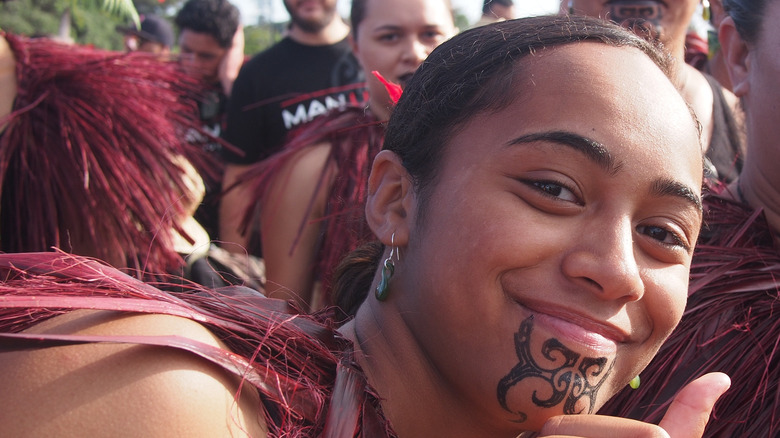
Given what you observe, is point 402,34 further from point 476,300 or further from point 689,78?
point 476,300

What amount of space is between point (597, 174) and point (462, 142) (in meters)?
0.29

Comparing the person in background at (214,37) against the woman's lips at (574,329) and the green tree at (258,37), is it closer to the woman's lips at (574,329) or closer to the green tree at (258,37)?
the woman's lips at (574,329)

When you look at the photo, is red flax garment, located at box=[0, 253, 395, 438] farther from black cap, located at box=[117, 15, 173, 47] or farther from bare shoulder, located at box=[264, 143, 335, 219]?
black cap, located at box=[117, 15, 173, 47]

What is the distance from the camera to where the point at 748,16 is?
2.32m

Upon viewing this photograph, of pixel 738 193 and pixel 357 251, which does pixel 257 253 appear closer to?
pixel 357 251

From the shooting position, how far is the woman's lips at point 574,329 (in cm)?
146

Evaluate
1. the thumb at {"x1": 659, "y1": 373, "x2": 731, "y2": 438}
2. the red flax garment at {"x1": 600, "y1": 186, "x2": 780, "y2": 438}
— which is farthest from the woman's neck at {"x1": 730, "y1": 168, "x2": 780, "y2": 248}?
the thumb at {"x1": 659, "y1": 373, "x2": 731, "y2": 438}

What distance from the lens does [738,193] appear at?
2404mm

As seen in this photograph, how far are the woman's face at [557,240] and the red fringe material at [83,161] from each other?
1.61m

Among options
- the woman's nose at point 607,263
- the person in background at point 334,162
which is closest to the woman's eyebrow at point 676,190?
the woman's nose at point 607,263

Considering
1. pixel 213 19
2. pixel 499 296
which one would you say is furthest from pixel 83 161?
pixel 213 19

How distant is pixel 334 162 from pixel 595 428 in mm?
2163

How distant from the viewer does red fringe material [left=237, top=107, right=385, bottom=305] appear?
3.21 meters

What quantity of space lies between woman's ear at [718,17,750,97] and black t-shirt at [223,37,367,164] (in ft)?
7.73
